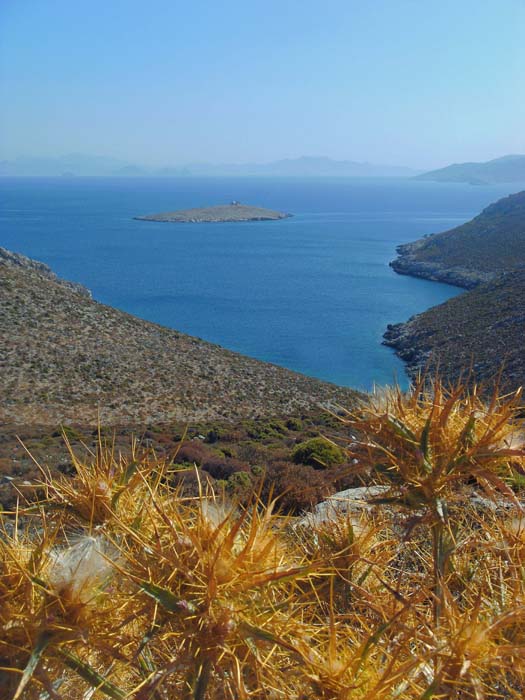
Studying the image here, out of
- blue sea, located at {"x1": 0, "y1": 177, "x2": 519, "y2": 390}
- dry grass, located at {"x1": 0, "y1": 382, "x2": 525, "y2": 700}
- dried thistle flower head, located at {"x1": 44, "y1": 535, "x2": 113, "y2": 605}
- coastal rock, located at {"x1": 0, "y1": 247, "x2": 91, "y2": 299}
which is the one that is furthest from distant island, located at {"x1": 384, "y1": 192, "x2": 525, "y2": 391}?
coastal rock, located at {"x1": 0, "y1": 247, "x2": 91, "y2": 299}

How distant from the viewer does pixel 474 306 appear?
205ft

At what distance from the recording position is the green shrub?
15452 millimetres

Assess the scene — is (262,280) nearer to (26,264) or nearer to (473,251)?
(473,251)

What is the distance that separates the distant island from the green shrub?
4091mm

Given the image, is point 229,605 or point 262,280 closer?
point 229,605

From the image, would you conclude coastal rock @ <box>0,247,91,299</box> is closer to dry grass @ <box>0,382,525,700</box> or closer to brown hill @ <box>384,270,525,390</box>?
brown hill @ <box>384,270,525,390</box>

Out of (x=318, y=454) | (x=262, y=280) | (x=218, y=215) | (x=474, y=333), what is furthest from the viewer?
(x=218, y=215)

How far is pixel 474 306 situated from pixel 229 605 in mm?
63887

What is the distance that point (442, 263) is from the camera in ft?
320

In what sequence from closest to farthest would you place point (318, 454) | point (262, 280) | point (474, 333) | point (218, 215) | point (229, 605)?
point (229, 605)
point (318, 454)
point (474, 333)
point (262, 280)
point (218, 215)

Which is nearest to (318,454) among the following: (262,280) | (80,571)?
(80,571)

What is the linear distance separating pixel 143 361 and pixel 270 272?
60.4 meters

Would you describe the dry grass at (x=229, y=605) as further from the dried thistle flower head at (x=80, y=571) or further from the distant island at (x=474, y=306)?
the distant island at (x=474, y=306)

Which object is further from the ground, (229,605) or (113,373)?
(229,605)
